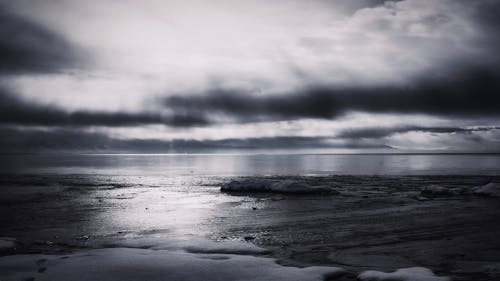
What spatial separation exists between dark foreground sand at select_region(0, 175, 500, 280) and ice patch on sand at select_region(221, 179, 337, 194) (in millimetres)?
2848

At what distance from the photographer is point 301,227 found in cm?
1595

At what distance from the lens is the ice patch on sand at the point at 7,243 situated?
1235 centimetres

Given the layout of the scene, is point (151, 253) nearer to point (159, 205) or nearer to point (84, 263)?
point (84, 263)

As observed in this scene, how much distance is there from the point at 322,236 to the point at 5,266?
10325 millimetres

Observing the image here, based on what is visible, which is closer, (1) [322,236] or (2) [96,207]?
(1) [322,236]

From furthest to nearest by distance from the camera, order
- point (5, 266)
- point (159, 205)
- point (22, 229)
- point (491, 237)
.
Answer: point (159, 205) → point (22, 229) → point (491, 237) → point (5, 266)

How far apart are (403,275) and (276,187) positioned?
2181 cm

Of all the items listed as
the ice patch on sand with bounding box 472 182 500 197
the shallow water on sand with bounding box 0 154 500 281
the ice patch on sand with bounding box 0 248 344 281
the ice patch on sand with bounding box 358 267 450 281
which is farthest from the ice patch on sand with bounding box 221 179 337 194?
the ice patch on sand with bounding box 358 267 450 281

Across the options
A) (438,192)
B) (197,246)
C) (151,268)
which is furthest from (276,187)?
(151,268)

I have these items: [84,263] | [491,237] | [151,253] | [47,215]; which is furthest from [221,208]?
[491,237]

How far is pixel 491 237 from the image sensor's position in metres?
13.7

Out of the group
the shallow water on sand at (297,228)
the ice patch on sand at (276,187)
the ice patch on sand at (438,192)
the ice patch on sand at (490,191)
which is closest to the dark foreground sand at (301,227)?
the shallow water on sand at (297,228)

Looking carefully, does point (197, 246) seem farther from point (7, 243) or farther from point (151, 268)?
point (7, 243)

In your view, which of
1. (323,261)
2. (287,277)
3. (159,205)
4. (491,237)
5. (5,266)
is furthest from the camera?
(159,205)
